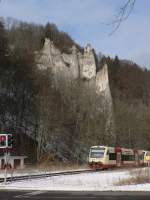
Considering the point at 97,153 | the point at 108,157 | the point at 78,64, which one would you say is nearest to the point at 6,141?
the point at 97,153

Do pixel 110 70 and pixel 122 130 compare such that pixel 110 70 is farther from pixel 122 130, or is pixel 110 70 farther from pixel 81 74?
pixel 122 130

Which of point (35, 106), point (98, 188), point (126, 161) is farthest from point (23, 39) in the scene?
point (98, 188)

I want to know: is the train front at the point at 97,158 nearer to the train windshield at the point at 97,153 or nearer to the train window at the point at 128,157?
the train windshield at the point at 97,153

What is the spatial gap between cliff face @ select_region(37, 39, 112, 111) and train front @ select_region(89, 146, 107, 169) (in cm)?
5344

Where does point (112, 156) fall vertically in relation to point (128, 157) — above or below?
above

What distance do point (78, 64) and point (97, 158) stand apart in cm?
7993

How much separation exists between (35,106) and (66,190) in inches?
2367

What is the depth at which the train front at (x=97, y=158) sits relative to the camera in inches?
2559

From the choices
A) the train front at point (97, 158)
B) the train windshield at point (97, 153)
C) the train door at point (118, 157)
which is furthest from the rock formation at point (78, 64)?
the train front at point (97, 158)

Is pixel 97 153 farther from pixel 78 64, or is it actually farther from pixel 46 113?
pixel 78 64

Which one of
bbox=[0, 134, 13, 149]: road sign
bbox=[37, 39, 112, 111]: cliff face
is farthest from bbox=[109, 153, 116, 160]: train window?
bbox=[37, 39, 112, 111]: cliff face

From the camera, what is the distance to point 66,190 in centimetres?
2822

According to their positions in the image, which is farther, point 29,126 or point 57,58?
point 57,58

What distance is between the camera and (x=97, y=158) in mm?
65688
